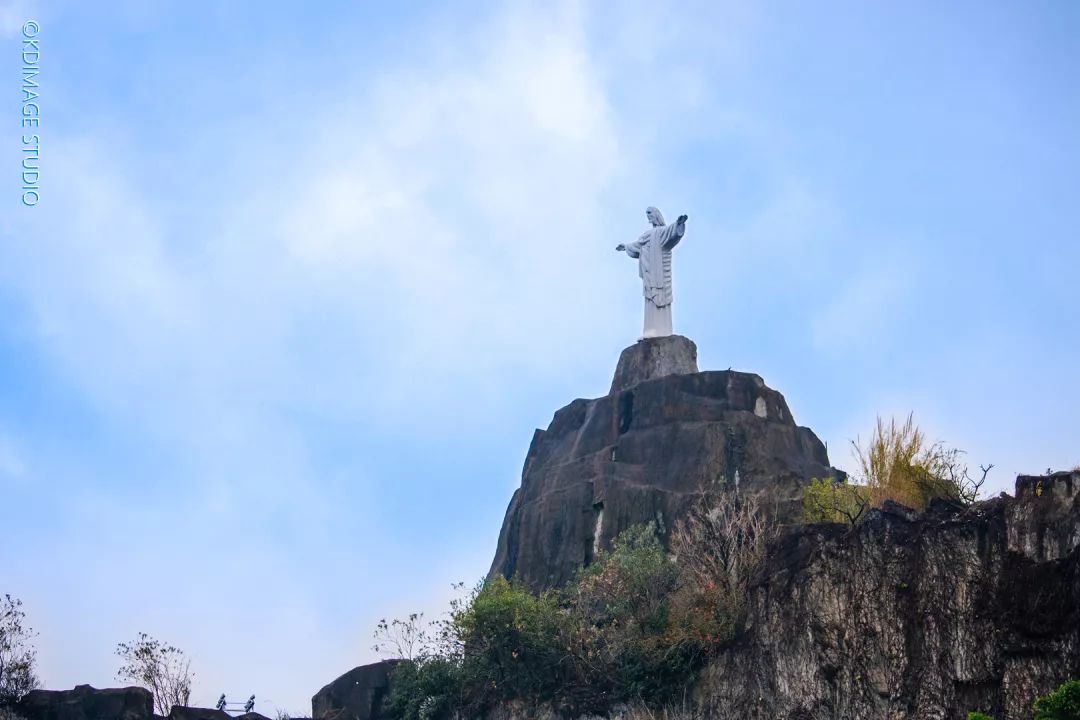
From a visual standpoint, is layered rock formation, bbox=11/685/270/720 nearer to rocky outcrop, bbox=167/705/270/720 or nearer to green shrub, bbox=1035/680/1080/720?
rocky outcrop, bbox=167/705/270/720

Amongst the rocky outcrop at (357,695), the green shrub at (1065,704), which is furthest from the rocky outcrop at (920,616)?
the rocky outcrop at (357,695)

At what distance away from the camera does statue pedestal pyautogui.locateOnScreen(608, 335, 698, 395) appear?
3841 centimetres

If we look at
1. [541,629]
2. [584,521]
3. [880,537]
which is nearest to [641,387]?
[584,521]

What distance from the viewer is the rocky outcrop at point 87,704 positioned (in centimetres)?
3155

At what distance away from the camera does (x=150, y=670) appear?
3228cm

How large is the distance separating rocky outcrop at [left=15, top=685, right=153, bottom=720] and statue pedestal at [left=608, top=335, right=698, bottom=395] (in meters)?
15.2

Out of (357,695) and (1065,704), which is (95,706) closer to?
(357,695)

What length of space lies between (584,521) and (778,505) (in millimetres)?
5195

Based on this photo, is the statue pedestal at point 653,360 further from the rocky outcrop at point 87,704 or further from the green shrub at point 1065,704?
the green shrub at point 1065,704

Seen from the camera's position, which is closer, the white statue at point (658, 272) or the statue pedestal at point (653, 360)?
the statue pedestal at point (653, 360)

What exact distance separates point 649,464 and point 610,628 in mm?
6530

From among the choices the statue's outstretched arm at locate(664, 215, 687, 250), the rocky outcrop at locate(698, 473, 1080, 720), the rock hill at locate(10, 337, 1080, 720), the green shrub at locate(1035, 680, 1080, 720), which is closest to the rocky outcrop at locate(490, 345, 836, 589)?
the rock hill at locate(10, 337, 1080, 720)

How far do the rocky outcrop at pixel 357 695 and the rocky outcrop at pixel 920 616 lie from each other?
392 inches

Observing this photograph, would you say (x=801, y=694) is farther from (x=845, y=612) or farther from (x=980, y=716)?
(x=980, y=716)
